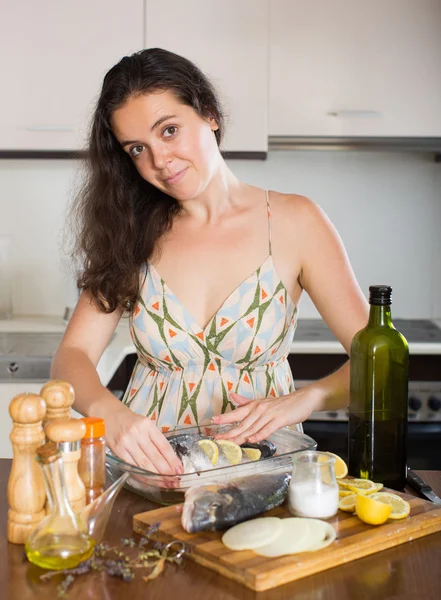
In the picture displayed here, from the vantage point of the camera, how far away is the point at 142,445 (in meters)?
1.22

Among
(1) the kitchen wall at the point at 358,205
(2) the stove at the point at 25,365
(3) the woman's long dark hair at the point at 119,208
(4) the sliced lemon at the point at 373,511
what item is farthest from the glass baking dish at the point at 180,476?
(1) the kitchen wall at the point at 358,205

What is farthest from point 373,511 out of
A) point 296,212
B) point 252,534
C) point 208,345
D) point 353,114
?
point 353,114

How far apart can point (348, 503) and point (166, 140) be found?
806 mm

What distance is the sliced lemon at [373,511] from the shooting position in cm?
108

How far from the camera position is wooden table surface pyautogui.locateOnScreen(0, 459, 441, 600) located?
0.92 metres

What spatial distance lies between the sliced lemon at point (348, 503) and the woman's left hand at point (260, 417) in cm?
21

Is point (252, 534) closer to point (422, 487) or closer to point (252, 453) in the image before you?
point (252, 453)

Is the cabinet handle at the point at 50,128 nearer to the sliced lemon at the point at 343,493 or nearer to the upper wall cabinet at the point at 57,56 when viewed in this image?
the upper wall cabinet at the point at 57,56

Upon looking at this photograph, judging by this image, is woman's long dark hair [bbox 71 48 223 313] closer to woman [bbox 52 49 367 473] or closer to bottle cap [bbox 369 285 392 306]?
woman [bbox 52 49 367 473]

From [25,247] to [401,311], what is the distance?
154 centimetres

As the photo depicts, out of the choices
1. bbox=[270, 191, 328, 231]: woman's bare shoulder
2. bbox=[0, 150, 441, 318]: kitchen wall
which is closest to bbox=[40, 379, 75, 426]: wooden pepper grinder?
bbox=[270, 191, 328, 231]: woman's bare shoulder

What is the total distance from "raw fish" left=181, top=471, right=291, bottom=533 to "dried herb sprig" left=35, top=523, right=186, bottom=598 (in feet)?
0.13

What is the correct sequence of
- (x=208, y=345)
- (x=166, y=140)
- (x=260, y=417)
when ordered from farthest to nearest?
(x=208, y=345)
(x=166, y=140)
(x=260, y=417)

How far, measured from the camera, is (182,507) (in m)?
1.10
